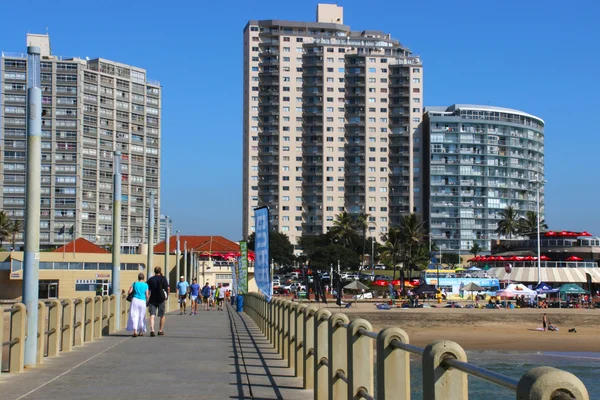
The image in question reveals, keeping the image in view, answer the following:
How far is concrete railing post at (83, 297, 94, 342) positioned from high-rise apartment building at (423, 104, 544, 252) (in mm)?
129861

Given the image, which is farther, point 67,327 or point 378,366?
point 67,327

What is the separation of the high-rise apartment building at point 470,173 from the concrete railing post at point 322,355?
450 feet

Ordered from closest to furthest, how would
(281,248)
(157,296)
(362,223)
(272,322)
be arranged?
(272,322)
(157,296)
(281,248)
(362,223)

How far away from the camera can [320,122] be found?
471 ft

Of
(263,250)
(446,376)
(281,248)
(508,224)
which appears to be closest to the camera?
(446,376)

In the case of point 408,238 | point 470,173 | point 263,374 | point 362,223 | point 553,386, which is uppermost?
point 470,173

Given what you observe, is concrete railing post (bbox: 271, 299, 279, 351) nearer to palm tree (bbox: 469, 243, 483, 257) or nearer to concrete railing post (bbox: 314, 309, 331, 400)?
concrete railing post (bbox: 314, 309, 331, 400)

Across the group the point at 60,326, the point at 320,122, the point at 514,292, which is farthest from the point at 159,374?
the point at 320,122

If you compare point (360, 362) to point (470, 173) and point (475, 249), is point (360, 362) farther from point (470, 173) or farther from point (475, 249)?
point (470, 173)

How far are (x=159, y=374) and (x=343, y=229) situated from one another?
409 ft

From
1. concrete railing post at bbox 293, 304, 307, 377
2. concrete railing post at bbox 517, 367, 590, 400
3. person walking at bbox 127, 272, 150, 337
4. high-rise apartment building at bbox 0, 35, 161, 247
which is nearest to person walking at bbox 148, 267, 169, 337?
person walking at bbox 127, 272, 150, 337

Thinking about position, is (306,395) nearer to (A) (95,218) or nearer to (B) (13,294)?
(B) (13,294)

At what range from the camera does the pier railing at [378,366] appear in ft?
9.37

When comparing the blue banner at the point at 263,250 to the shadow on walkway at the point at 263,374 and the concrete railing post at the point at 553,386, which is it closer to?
the shadow on walkway at the point at 263,374
